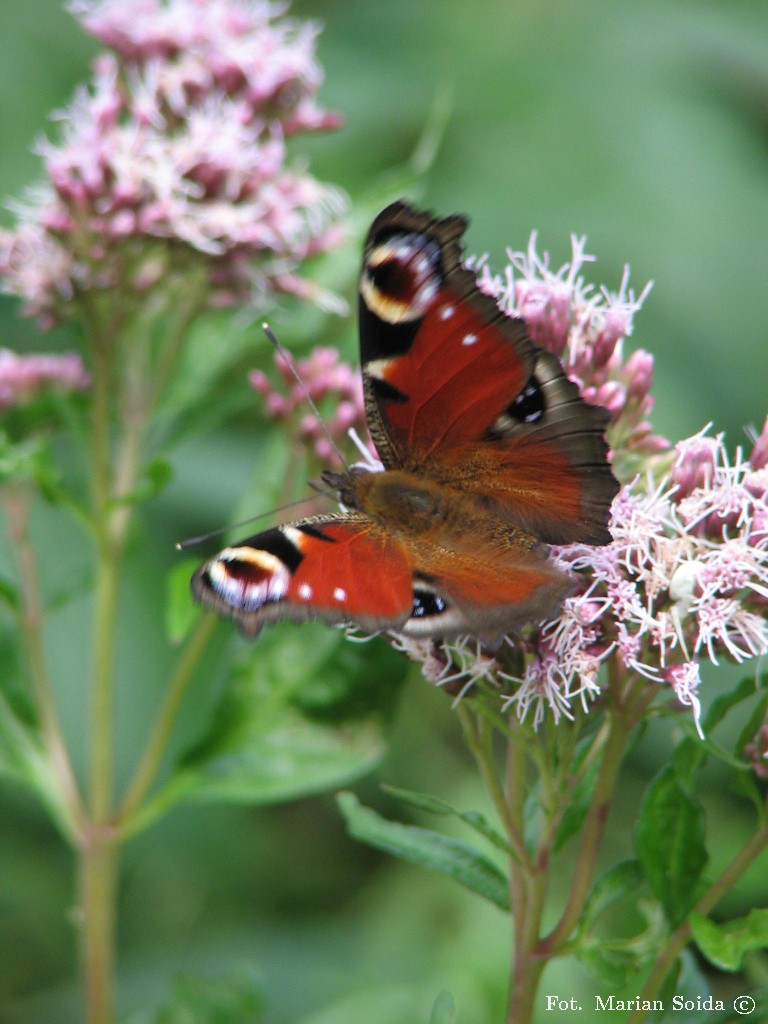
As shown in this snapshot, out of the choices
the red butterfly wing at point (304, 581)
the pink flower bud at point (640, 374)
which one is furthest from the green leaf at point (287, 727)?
the pink flower bud at point (640, 374)

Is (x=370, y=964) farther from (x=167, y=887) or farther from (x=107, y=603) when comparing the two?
(x=107, y=603)

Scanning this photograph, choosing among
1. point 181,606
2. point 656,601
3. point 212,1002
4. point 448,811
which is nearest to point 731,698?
point 656,601

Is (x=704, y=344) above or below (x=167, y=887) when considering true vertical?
above

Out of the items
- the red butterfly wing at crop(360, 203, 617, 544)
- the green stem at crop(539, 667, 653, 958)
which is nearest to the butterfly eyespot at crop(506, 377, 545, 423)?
the red butterfly wing at crop(360, 203, 617, 544)

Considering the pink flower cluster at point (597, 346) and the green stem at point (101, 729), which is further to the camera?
the green stem at point (101, 729)

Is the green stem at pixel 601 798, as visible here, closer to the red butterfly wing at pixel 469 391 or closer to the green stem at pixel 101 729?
the red butterfly wing at pixel 469 391

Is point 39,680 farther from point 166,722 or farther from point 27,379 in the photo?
point 27,379

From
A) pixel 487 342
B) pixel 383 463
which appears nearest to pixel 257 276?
pixel 383 463
